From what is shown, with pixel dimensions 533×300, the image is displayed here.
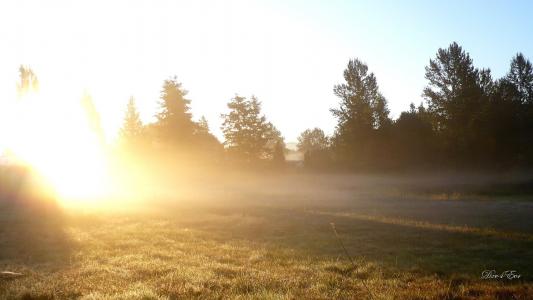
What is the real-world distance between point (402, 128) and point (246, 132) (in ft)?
74.2

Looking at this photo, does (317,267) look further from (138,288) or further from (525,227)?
(525,227)

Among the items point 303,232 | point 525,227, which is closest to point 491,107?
point 525,227

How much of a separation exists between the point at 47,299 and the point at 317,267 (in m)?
7.07

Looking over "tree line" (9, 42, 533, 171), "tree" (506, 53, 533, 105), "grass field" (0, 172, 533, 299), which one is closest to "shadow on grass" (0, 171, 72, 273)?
"grass field" (0, 172, 533, 299)

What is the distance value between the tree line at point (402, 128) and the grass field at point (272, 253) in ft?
90.1

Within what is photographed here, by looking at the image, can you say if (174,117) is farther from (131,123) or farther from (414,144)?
(414,144)

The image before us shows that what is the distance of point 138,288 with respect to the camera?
10156mm

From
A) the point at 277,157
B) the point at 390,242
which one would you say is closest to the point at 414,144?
the point at 277,157

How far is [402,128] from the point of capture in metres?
62.3

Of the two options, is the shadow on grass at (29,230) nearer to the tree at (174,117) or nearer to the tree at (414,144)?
the tree at (174,117)

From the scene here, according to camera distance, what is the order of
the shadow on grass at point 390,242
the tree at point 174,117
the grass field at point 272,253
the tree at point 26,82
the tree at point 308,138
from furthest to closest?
the tree at point 308,138, the tree at point 174,117, the tree at point 26,82, the shadow on grass at point 390,242, the grass field at point 272,253

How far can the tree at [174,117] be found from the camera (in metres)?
65.1

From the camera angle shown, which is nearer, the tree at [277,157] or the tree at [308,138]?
the tree at [277,157]

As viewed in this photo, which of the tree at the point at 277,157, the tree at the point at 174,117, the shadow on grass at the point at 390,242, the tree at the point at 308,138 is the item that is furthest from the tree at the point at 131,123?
the tree at the point at 308,138
